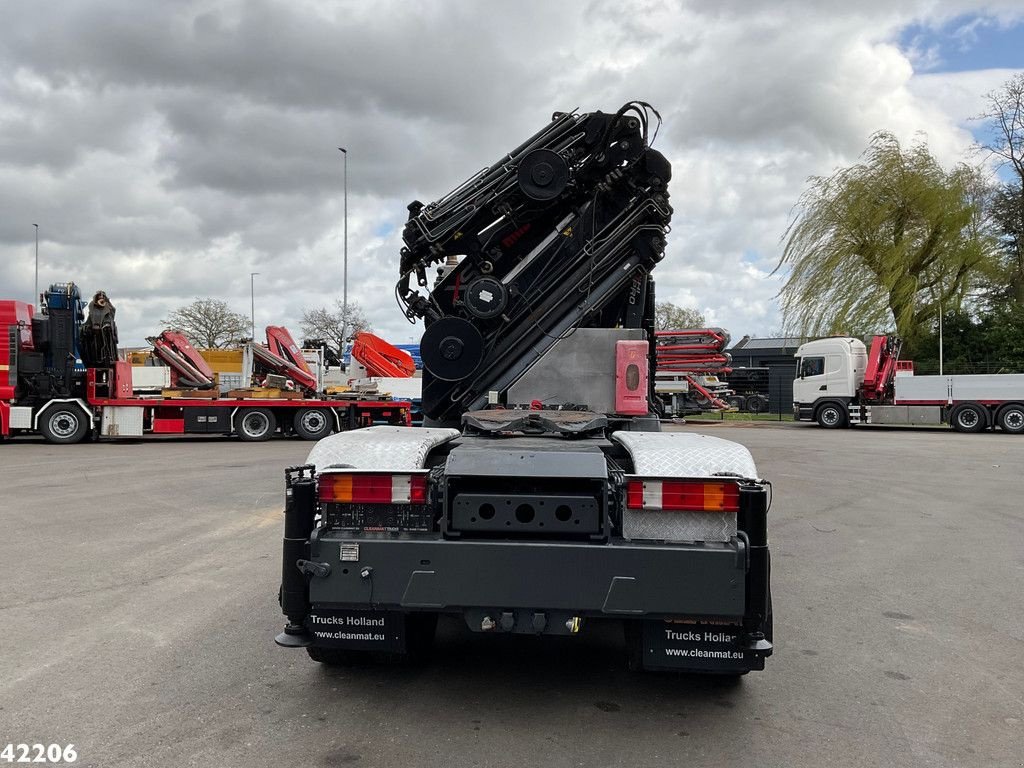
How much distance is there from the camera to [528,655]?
4.43 metres

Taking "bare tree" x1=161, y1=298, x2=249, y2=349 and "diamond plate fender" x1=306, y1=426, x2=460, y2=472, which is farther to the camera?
"bare tree" x1=161, y1=298, x2=249, y2=349

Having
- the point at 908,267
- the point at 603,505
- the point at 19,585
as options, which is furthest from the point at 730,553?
the point at 908,267

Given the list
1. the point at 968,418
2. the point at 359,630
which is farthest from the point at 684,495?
the point at 968,418

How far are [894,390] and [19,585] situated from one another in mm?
27259

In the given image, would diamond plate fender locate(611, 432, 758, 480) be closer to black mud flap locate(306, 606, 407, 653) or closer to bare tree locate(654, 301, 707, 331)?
black mud flap locate(306, 606, 407, 653)

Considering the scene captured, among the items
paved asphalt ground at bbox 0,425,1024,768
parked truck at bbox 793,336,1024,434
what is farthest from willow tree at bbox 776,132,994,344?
paved asphalt ground at bbox 0,425,1024,768

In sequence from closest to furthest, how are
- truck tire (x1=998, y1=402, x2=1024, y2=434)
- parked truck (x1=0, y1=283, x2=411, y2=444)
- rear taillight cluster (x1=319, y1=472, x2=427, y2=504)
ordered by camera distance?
rear taillight cluster (x1=319, y1=472, x2=427, y2=504) → parked truck (x1=0, y1=283, x2=411, y2=444) → truck tire (x1=998, y1=402, x2=1024, y2=434)

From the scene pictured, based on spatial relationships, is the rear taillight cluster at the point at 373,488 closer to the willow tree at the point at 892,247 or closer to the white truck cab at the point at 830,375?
the white truck cab at the point at 830,375

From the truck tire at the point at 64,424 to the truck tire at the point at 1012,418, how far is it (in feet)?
87.8

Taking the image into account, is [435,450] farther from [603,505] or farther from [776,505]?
[776,505]

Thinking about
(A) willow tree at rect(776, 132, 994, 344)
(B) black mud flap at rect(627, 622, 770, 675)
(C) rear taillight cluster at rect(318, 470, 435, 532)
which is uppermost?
(A) willow tree at rect(776, 132, 994, 344)

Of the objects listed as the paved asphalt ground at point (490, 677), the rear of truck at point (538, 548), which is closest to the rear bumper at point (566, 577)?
the rear of truck at point (538, 548)

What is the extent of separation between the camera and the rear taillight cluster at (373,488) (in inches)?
138

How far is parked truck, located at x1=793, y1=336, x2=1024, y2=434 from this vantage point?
2545 cm
